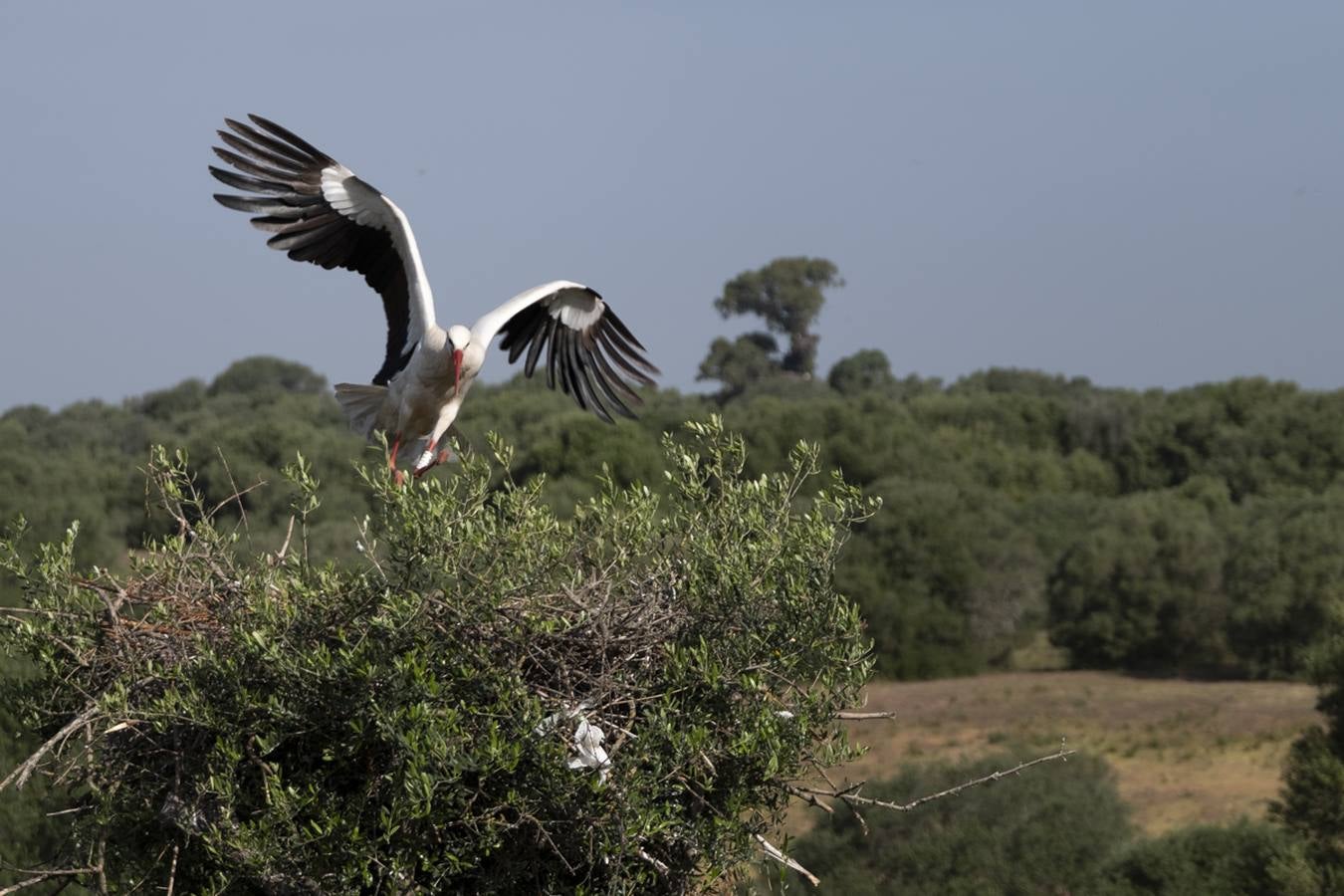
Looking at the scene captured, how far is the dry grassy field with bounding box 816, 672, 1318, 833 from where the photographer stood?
1221 inches

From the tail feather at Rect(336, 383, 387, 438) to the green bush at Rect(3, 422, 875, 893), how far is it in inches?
113

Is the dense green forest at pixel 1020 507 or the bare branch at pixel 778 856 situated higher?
the dense green forest at pixel 1020 507

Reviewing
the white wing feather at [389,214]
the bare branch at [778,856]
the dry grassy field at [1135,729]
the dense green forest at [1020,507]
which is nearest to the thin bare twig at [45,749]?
the bare branch at [778,856]

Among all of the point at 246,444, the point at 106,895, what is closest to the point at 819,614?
the point at 106,895

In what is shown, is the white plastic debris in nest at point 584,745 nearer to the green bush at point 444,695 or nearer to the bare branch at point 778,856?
the green bush at point 444,695

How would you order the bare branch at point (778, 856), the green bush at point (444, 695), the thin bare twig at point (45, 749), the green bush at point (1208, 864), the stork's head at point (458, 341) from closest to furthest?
1. the thin bare twig at point (45, 749)
2. the green bush at point (444, 695)
3. the bare branch at point (778, 856)
4. the stork's head at point (458, 341)
5. the green bush at point (1208, 864)

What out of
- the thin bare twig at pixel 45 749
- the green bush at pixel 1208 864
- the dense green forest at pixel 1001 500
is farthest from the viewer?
the dense green forest at pixel 1001 500

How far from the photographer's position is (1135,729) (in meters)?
36.3

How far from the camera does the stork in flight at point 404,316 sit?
9133mm

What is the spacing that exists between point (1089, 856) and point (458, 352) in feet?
58.4

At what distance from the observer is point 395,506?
20.9 feet

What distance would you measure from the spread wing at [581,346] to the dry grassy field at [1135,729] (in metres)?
19.0

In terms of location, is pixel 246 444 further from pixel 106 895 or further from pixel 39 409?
pixel 106 895

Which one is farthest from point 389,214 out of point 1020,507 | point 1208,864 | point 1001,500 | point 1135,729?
point 1020,507
